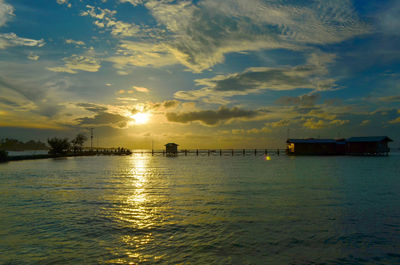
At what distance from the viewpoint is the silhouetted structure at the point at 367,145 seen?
79.0 m

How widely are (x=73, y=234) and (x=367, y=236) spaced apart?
473 inches

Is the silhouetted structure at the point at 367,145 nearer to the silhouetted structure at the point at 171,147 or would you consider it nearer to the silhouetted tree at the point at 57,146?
the silhouetted structure at the point at 171,147

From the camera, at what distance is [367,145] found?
81812mm

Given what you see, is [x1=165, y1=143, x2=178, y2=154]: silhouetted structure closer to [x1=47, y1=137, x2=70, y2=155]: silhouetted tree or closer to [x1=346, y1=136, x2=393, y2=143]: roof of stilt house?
[x1=47, y1=137, x2=70, y2=155]: silhouetted tree

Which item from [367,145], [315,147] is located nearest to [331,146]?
[315,147]

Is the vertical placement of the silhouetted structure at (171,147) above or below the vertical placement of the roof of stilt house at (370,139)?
below

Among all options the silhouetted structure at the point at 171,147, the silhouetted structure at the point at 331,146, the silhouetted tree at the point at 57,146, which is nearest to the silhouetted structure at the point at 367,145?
the silhouetted structure at the point at 331,146

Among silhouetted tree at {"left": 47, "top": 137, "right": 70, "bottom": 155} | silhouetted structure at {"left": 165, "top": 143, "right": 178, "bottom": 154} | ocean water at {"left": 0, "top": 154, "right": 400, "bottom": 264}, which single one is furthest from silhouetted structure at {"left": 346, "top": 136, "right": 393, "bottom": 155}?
silhouetted tree at {"left": 47, "top": 137, "right": 70, "bottom": 155}

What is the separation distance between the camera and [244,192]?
20.8m

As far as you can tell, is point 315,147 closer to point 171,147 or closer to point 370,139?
point 370,139

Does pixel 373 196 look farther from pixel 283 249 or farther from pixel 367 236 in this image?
pixel 283 249

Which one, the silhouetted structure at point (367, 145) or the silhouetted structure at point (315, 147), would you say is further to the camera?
the silhouetted structure at point (315, 147)

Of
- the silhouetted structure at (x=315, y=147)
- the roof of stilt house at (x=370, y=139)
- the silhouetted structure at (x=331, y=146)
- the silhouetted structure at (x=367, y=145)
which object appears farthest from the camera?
the silhouetted structure at (x=315, y=147)

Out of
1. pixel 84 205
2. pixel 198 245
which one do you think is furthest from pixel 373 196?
Result: pixel 84 205
